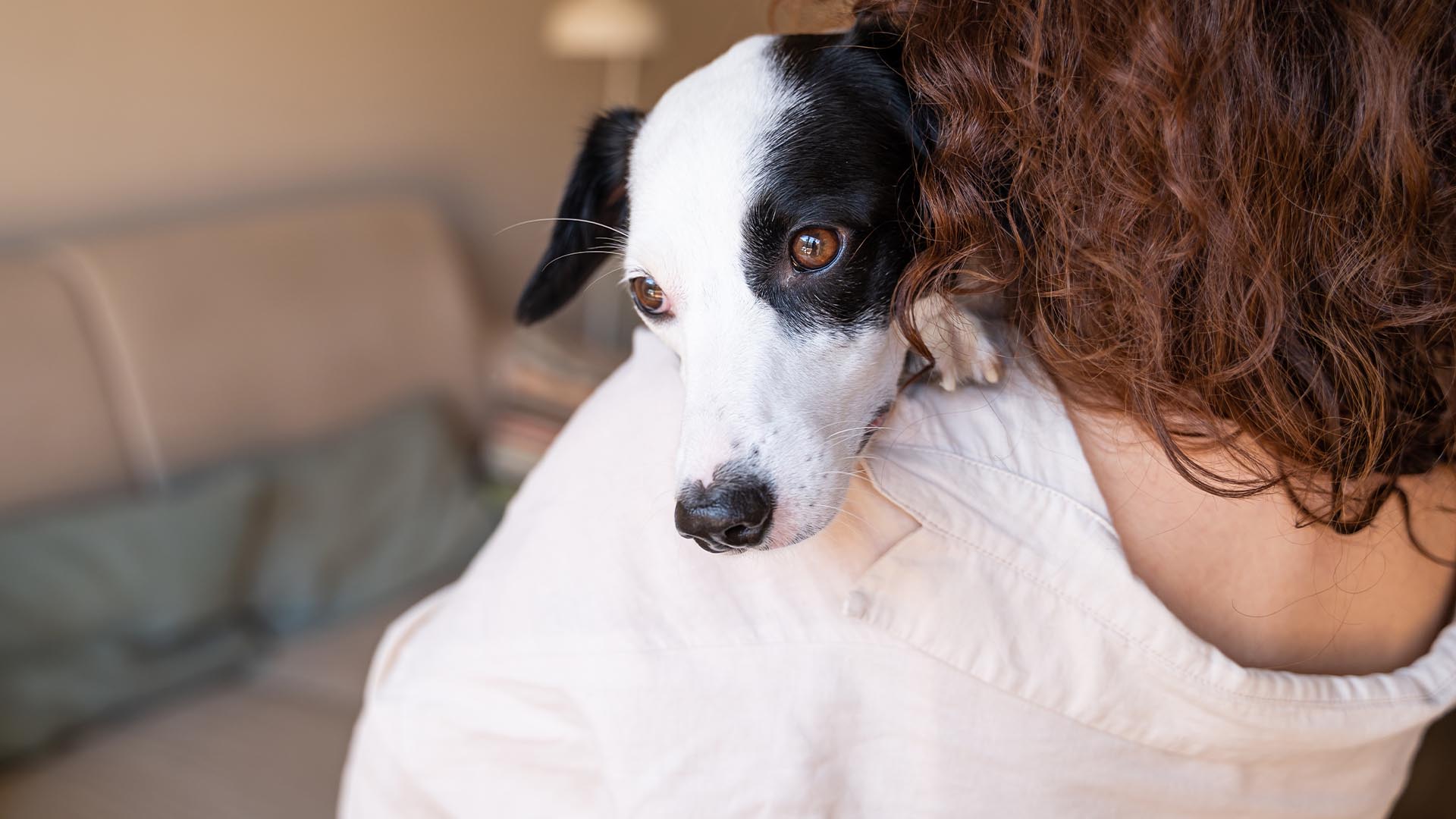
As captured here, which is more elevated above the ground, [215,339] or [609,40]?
[609,40]

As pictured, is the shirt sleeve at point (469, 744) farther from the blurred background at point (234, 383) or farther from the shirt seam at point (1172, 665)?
the blurred background at point (234, 383)

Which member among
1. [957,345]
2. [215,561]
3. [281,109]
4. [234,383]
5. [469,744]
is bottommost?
[215,561]

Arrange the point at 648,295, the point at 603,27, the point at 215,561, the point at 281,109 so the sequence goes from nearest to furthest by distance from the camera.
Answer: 1. the point at 648,295
2. the point at 215,561
3. the point at 281,109
4. the point at 603,27

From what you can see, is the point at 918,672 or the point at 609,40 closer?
the point at 918,672

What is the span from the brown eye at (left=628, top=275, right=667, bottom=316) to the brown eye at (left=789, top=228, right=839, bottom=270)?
0.12 metres

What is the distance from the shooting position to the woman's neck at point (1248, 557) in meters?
0.63

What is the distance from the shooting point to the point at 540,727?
66 cm

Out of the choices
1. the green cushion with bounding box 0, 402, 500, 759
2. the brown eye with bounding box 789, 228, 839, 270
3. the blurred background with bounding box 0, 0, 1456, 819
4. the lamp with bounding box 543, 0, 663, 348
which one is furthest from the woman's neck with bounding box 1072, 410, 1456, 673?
the lamp with bounding box 543, 0, 663, 348

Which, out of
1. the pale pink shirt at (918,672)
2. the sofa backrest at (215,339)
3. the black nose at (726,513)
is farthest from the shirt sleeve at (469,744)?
the sofa backrest at (215,339)

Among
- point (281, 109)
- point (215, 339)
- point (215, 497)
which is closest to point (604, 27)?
point (281, 109)

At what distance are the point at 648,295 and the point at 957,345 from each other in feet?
0.87

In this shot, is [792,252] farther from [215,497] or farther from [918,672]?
[215,497]

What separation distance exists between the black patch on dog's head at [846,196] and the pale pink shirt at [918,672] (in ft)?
0.40

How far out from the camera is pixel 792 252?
0.75 meters
